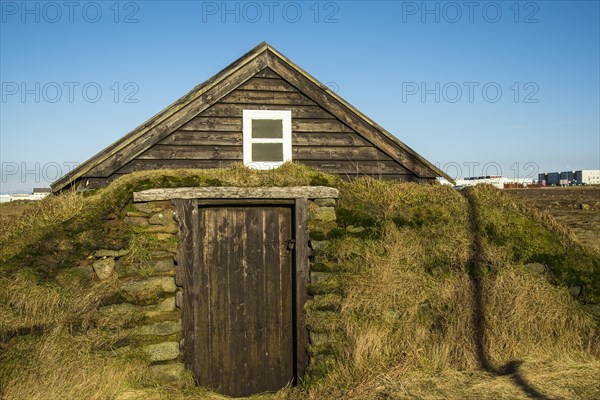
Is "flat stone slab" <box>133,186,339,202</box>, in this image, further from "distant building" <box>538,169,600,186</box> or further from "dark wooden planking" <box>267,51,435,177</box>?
"distant building" <box>538,169,600,186</box>

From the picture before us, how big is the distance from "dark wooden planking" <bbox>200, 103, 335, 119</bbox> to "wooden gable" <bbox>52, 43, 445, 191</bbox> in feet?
0.07

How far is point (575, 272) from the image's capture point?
25.0ft

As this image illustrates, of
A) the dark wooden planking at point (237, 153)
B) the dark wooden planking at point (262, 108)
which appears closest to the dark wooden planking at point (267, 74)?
the dark wooden planking at point (262, 108)

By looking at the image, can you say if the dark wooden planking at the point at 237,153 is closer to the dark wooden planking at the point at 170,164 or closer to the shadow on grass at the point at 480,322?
the dark wooden planking at the point at 170,164

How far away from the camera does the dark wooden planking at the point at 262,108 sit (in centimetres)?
1078

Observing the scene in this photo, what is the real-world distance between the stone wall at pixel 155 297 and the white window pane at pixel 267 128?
4287 millimetres

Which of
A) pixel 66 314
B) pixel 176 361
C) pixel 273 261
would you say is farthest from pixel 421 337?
pixel 66 314

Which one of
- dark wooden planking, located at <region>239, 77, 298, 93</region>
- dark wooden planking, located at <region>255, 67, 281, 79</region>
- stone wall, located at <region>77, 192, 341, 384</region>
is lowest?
stone wall, located at <region>77, 192, 341, 384</region>

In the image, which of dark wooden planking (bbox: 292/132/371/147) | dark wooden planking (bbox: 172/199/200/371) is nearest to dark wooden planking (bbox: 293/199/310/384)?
dark wooden planking (bbox: 172/199/200/371)

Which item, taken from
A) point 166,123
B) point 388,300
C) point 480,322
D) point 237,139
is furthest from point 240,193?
point 166,123

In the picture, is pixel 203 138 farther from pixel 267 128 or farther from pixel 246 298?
pixel 246 298

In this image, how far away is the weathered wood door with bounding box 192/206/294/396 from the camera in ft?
23.6

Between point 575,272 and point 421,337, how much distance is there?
8.45ft

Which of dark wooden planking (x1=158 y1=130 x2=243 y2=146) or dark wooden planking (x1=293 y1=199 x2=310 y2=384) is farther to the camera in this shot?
dark wooden planking (x1=158 y1=130 x2=243 y2=146)
